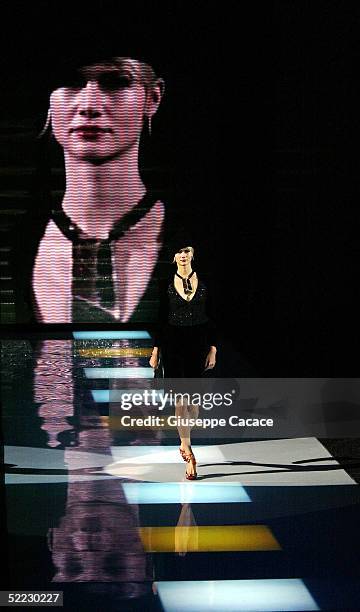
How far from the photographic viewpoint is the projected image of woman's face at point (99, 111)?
1895 centimetres

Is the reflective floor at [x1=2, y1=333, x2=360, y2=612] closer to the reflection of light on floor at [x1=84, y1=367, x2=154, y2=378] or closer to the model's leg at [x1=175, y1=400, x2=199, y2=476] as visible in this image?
the model's leg at [x1=175, y1=400, x2=199, y2=476]

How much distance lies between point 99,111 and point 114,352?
14.3ft

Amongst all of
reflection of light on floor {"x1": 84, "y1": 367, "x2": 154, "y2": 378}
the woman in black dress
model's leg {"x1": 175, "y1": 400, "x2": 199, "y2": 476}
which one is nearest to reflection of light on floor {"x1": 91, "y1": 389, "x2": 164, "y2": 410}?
reflection of light on floor {"x1": 84, "y1": 367, "x2": 154, "y2": 378}

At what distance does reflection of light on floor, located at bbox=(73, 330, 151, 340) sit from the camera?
59.9 feet

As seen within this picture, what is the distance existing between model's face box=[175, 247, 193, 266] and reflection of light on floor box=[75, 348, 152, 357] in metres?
7.72

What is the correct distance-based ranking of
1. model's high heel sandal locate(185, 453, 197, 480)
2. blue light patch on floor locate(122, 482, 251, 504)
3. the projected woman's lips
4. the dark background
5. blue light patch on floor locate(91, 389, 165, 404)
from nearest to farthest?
blue light patch on floor locate(122, 482, 251, 504) → model's high heel sandal locate(185, 453, 197, 480) → blue light patch on floor locate(91, 389, 165, 404) → the dark background → the projected woman's lips

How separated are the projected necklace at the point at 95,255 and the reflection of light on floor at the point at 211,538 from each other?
12187 millimetres

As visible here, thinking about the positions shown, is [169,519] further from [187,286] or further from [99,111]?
[99,111]

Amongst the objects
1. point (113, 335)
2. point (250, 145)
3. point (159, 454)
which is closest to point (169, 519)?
point (159, 454)

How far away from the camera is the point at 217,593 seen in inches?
235

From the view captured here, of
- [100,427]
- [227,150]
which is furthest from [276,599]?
[227,150]

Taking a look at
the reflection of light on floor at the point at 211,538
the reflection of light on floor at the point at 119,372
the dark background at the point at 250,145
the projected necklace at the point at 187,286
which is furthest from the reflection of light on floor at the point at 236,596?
the dark background at the point at 250,145

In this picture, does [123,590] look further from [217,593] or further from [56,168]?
[56,168]

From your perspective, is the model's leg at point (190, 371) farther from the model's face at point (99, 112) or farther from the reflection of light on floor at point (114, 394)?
the model's face at point (99, 112)
